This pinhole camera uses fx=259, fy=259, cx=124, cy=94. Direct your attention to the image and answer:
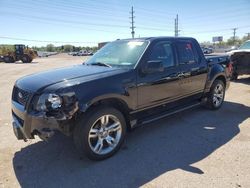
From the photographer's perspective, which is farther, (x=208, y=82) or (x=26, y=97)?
(x=208, y=82)

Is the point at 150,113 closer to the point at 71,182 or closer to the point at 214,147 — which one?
the point at 214,147

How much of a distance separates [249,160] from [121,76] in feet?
7.46

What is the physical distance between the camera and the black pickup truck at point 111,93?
346cm

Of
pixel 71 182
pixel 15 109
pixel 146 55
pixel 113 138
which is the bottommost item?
pixel 71 182

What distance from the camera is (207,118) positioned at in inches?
231

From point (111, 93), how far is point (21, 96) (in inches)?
52.9

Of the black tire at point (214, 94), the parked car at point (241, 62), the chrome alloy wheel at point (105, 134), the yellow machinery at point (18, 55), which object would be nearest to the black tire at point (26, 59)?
the yellow machinery at point (18, 55)

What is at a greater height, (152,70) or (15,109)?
(152,70)

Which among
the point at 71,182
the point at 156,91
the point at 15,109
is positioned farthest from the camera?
the point at 156,91

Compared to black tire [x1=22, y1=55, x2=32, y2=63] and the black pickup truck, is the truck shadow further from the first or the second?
black tire [x1=22, y1=55, x2=32, y2=63]

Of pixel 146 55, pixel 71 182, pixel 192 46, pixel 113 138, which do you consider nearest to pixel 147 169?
pixel 113 138

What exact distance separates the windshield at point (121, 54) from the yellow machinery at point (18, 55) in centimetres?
3347

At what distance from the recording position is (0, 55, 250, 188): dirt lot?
335 centimetres

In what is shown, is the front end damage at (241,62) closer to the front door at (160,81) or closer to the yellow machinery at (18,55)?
the front door at (160,81)
